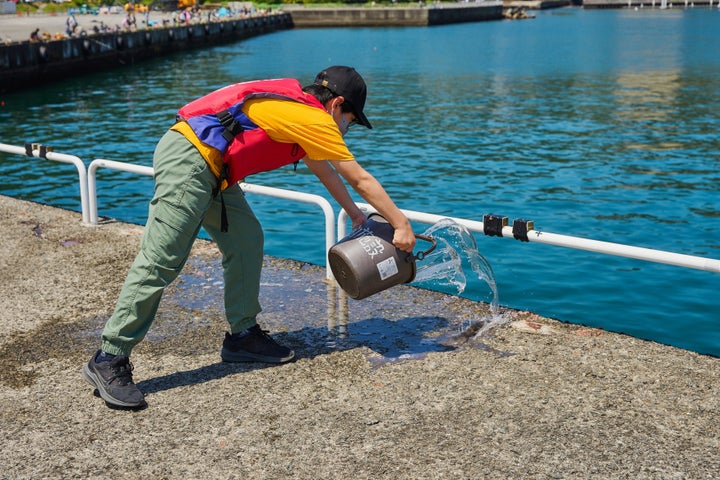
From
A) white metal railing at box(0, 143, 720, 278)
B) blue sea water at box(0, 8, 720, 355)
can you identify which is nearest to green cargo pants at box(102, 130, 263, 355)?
white metal railing at box(0, 143, 720, 278)

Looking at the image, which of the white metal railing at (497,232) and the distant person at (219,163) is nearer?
the distant person at (219,163)

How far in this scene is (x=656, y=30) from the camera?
7488 centimetres

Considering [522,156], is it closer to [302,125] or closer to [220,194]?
[220,194]

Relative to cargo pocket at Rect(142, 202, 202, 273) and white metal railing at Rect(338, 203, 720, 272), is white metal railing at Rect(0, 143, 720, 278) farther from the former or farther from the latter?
cargo pocket at Rect(142, 202, 202, 273)

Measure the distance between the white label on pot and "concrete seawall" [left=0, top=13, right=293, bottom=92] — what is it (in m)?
32.8

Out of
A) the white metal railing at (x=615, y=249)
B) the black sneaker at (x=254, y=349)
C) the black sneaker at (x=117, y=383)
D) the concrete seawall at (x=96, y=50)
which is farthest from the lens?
the concrete seawall at (x=96, y=50)

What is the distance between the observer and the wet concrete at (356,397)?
3.80 m

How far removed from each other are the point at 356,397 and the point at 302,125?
55.6 inches

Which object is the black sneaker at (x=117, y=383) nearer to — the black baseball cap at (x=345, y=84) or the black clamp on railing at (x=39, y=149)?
the black baseball cap at (x=345, y=84)

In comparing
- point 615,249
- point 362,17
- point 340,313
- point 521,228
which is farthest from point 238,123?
point 362,17

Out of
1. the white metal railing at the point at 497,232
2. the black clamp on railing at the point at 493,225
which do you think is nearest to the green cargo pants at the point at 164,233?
the white metal railing at the point at 497,232

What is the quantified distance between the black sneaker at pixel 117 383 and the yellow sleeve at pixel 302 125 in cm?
139

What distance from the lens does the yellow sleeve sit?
4070mm

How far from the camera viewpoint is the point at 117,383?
433cm
